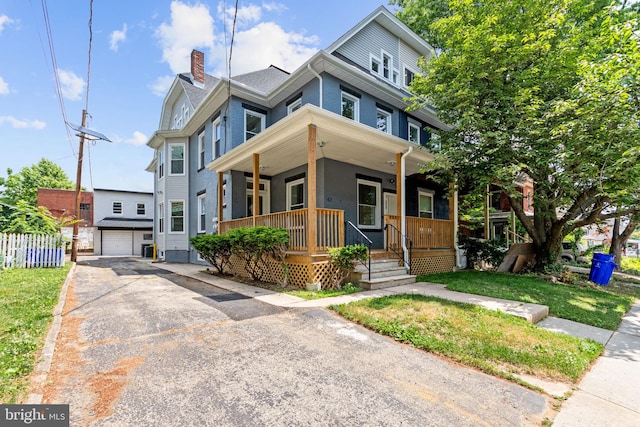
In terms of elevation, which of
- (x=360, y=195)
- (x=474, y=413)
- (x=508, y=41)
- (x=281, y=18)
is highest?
(x=508, y=41)

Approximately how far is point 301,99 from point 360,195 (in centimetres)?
431

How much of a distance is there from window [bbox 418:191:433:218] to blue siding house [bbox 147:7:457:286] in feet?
0.24

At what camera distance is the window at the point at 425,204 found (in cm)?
1370

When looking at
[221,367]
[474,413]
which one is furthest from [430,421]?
[221,367]

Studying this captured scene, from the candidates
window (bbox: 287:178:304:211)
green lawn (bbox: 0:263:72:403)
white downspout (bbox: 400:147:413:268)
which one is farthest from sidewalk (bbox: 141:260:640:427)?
window (bbox: 287:178:304:211)

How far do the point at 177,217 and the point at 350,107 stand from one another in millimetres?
10676

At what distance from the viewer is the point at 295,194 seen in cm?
1159

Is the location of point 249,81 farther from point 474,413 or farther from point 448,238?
point 474,413

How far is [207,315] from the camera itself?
5.18 metres

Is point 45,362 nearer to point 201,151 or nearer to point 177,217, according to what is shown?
point 201,151

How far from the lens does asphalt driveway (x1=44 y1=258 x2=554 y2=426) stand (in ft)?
7.93

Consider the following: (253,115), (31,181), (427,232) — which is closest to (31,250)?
(253,115)

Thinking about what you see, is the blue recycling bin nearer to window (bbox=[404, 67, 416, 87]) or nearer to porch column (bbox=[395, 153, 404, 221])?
porch column (bbox=[395, 153, 404, 221])

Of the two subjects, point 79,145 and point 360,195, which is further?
point 79,145
